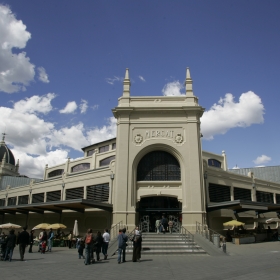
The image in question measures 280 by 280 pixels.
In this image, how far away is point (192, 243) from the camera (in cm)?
1917

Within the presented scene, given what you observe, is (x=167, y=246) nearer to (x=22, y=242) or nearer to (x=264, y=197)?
(x=22, y=242)

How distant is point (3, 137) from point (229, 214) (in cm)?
7164

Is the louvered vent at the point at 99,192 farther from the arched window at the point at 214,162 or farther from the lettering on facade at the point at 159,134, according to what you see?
the arched window at the point at 214,162

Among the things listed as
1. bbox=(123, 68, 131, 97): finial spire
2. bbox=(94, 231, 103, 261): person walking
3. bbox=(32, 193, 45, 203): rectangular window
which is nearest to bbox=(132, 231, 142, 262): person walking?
bbox=(94, 231, 103, 261): person walking

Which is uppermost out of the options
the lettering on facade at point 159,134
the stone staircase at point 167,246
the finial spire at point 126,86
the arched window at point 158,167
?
the finial spire at point 126,86

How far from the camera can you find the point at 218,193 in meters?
29.6

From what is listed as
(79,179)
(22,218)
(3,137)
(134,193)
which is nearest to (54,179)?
(79,179)

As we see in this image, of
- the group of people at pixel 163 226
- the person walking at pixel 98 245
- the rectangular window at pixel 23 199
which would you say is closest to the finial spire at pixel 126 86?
the group of people at pixel 163 226

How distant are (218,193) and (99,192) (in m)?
12.1

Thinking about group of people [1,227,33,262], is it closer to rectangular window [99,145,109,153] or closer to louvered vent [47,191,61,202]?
louvered vent [47,191,61,202]

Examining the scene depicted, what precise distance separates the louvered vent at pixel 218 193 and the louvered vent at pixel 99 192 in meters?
10.3

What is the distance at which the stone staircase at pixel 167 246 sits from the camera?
1781cm

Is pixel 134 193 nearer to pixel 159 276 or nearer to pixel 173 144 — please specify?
pixel 173 144

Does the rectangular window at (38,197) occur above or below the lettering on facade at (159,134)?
below
